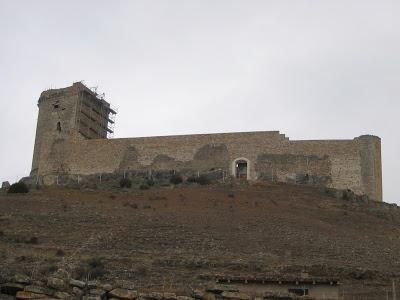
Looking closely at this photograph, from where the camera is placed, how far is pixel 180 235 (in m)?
31.6

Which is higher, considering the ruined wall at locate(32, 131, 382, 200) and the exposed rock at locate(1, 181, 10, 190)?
the ruined wall at locate(32, 131, 382, 200)

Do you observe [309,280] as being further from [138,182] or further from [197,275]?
[138,182]

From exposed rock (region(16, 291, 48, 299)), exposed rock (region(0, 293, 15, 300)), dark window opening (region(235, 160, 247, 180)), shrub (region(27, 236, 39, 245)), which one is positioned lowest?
exposed rock (region(0, 293, 15, 300))

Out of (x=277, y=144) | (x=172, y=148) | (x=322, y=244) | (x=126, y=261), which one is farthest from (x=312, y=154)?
(x=126, y=261)

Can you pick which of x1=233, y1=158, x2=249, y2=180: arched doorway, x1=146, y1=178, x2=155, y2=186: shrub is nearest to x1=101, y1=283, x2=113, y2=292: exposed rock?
x1=146, y1=178, x2=155, y2=186: shrub

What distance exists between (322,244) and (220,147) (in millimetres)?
15932

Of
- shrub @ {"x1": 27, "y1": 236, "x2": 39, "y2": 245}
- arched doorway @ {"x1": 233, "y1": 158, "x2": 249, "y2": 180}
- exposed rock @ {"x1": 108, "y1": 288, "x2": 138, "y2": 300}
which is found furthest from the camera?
arched doorway @ {"x1": 233, "y1": 158, "x2": 249, "y2": 180}

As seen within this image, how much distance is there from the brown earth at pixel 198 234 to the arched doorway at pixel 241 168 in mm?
3206

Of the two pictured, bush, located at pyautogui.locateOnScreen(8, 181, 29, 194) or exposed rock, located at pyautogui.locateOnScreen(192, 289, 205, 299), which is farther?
→ bush, located at pyautogui.locateOnScreen(8, 181, 29, 194)

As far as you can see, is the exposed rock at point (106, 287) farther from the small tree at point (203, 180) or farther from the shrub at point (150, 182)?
the shrub at point (150, 182)

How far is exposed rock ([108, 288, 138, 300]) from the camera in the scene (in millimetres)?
10875

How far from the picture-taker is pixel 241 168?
1793 inches

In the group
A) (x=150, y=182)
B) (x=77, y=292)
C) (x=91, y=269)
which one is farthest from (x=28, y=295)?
(x=150, y=182)

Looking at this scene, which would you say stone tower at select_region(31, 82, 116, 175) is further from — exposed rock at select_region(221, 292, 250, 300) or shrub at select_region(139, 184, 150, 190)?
exposed rock at select_region(221, 292, 250, 300)
